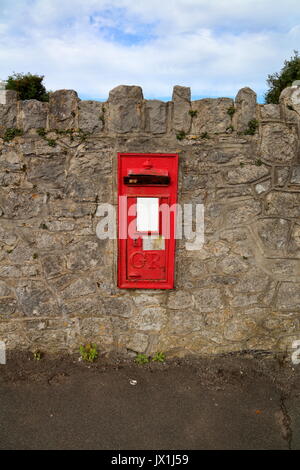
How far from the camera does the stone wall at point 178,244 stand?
2805 millimetres

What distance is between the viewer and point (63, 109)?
9.14ft

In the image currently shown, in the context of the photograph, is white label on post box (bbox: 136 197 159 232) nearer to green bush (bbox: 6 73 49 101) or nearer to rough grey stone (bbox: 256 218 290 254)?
rough grey stone (bbox: 256 218 290 254)

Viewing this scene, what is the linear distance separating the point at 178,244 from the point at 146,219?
37 cm

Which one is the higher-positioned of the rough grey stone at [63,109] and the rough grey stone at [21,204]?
the rough grey stone at [63,109]

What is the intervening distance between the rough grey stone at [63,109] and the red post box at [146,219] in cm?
52

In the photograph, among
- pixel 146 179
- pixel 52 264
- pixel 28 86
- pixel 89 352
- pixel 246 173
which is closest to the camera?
pixel 146 179

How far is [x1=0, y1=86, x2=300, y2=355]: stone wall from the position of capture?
2805 mm

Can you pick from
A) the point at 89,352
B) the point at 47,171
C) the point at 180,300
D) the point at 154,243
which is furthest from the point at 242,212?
the point at 89,352

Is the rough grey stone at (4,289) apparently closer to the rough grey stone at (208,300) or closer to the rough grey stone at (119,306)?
the rough grey stone at (119,306)

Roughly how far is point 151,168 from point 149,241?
0.64m

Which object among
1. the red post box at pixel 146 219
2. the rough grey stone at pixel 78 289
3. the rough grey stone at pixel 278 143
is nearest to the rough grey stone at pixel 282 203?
the rough grey stone at pixel 278 143

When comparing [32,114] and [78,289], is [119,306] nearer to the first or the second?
[78,289]

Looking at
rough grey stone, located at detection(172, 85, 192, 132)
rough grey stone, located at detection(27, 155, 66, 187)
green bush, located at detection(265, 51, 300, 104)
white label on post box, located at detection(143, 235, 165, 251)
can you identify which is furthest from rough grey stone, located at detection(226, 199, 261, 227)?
green bush, located at detection(265, 51, 300, 104)

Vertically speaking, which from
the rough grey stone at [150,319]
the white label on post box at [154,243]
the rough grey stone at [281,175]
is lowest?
the rough grey stone at [150,319]
